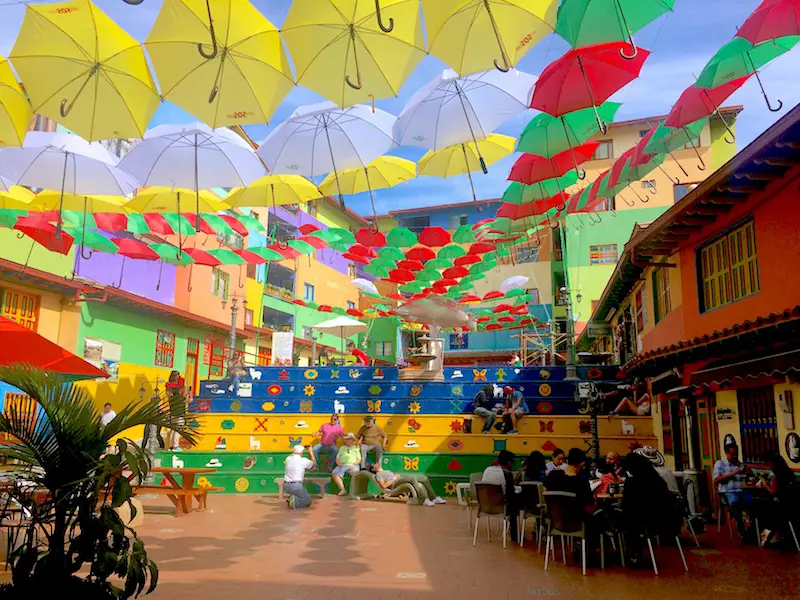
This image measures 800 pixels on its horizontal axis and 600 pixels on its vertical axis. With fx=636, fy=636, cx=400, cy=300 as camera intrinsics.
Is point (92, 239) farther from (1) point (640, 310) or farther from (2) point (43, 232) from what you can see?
(1) point (640, 310)

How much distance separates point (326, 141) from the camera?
34.8 ft

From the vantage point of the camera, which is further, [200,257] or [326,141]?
[200,257]

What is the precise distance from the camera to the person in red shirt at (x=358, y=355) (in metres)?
31.6

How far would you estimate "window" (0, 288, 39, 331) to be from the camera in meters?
17.0

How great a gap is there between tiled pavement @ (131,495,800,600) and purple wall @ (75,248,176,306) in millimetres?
11257

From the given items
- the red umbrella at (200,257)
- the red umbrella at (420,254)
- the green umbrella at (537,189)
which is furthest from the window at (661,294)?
the red umbrella at (200,257)

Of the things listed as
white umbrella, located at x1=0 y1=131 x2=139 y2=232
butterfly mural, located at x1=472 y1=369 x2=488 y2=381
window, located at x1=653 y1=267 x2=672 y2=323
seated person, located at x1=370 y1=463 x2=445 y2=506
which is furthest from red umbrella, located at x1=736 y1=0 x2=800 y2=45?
butterfly mural, located at x1=472 y1=369 x2=488 y2=381

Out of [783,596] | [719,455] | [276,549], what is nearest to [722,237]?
[719,455]

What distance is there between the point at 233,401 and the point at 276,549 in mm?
10379

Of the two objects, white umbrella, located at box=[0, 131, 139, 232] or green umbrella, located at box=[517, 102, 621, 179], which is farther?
white umbrella, located at box=[0, 131, 139, 232]

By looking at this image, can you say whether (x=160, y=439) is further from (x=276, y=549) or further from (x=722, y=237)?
(x=722, y=237)

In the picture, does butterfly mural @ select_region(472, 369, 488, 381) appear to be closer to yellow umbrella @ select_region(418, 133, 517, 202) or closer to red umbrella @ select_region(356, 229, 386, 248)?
red umbrella @ select_region(356, 229, 386, 248)

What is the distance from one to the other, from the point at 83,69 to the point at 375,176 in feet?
17.9

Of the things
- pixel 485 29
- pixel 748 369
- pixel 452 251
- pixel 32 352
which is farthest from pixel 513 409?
pixel 485 29
